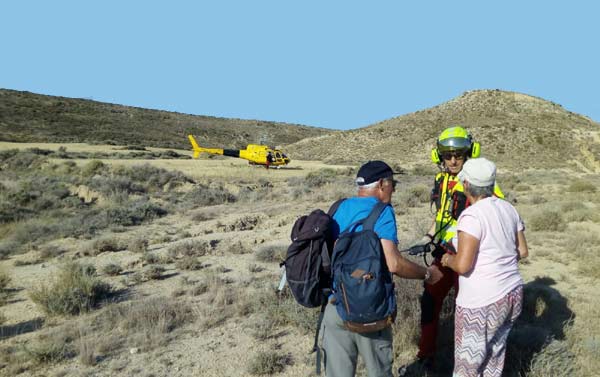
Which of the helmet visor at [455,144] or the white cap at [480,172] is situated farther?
the helmet visor at [455,144]

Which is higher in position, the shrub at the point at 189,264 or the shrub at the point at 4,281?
the shrub at the point at 189,264

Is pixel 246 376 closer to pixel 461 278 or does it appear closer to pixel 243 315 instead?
pixel 243 315

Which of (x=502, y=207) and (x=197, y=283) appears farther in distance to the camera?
(x=197, y=283)

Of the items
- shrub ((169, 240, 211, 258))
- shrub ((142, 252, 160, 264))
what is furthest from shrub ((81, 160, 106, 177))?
shrub ((142, 252, 160, 264))

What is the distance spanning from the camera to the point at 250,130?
94312mm

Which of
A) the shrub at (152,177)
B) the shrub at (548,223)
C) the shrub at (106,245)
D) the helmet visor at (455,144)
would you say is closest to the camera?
the helmet visor at (455,144)

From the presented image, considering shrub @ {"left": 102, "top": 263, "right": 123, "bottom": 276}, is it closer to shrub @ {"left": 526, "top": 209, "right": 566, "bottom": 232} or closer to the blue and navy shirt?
the blue and navy shirt

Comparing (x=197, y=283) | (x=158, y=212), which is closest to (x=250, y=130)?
(x=158, y=212)

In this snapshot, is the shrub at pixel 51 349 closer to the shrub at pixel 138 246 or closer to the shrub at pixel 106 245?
the shrub at pixel 138 246

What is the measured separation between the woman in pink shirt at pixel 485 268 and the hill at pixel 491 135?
4034cm

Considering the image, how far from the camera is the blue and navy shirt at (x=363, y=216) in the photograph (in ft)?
8.30

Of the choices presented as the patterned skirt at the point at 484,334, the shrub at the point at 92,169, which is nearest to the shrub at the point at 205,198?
the shrub at the point at 92,169

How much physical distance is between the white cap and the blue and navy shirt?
56 centimetres

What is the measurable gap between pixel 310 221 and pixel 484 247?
3.55 feet
